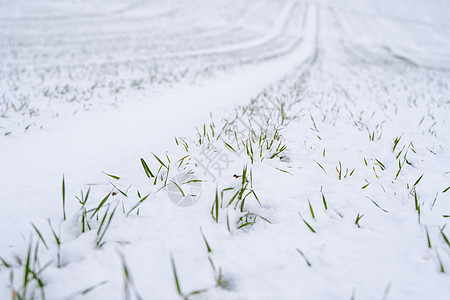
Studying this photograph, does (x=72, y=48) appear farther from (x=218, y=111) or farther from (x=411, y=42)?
(x=411, y=42)

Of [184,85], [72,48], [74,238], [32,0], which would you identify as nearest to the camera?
[74,238]

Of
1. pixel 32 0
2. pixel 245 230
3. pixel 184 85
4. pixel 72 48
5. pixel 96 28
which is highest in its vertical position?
pixel 32 0

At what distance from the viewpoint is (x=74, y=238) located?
1.67 metres

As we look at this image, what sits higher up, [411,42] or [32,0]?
[32,0]

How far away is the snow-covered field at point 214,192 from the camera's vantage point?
1.39 meters

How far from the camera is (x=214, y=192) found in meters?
2.20

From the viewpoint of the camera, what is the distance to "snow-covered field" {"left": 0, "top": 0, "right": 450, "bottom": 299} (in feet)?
4.57

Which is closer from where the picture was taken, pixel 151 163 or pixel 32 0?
pixel 151 163

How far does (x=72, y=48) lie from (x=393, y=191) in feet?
39.2

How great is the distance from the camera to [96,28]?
50.7ft

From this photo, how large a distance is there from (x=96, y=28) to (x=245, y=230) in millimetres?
17858

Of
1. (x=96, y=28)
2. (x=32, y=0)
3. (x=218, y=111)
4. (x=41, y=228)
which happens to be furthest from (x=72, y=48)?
(x=32, y=0)

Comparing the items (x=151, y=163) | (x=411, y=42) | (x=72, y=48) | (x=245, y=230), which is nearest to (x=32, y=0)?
(x=72, y=48)

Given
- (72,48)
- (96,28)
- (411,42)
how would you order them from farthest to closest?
(411,42) < (96,28) < (72,48)
